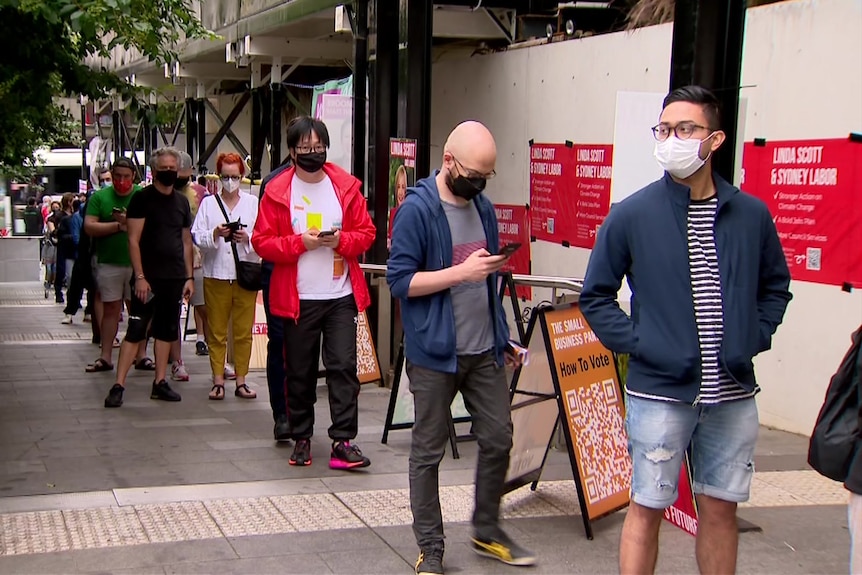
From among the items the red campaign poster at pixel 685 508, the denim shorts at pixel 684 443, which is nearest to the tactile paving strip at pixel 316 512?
the red campaign poster at pixel 685 508

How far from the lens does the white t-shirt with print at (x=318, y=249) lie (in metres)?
6.05

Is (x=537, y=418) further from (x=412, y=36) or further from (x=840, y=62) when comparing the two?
(x=412, y=36)

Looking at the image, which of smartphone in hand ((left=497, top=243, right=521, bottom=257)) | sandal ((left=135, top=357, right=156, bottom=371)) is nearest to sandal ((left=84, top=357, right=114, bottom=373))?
sandal ((left=135, top=357, right=156, bottom=371))

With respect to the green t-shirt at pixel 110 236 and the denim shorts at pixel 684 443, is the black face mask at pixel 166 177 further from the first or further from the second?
the denim shorts at pixel 684 443

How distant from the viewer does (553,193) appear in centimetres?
1009

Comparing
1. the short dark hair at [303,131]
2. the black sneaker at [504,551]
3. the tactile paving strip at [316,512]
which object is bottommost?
the tactile paving strip at [316,512]

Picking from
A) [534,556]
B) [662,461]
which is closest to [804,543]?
[534,556]

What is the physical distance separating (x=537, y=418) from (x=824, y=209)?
256 cm

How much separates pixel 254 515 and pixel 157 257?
3.25 meters

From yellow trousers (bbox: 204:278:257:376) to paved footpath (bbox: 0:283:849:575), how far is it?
23.6 inches

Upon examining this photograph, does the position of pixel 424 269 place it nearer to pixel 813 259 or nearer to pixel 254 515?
pixel 254 515

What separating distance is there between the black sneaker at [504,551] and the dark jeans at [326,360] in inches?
66.6

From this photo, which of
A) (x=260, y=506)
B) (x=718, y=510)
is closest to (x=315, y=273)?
(x=260, y=506)

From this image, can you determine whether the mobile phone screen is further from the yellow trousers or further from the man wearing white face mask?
the yellow trousers
